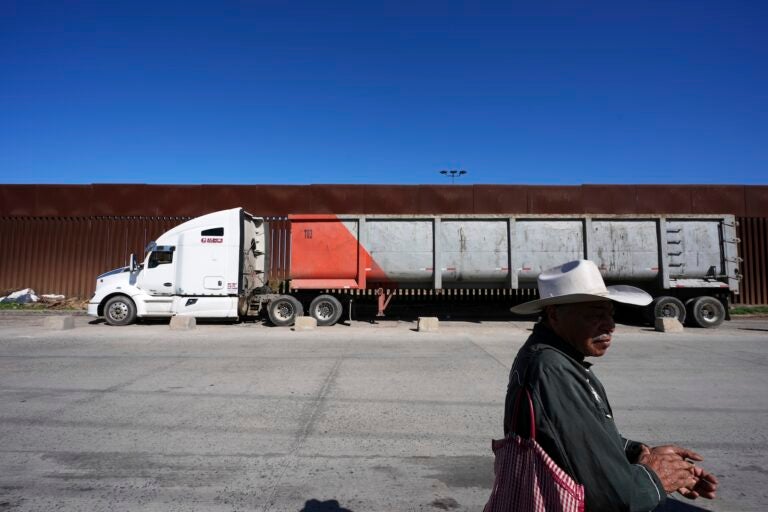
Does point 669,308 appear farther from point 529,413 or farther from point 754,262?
point 529,413

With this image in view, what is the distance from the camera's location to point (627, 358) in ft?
27.9

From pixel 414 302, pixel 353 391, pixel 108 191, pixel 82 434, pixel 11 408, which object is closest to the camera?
pixel 82 434

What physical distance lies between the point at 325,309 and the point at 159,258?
520cm

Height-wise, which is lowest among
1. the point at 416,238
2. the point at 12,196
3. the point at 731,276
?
the point at 731,276

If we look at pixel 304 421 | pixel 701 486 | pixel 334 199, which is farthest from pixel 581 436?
pixel 334 199

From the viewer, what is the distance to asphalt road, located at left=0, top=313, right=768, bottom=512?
3.33 metres

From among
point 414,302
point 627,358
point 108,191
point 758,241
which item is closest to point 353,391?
point 627,358

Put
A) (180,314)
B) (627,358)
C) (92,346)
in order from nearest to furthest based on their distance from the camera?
(627,358) < (92,346) < (180,314)

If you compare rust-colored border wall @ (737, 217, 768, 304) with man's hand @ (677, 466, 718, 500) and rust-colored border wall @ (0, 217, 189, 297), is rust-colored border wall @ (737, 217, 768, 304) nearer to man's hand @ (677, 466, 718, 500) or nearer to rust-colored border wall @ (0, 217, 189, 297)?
man's hand @ (677, 466, 718, 500)

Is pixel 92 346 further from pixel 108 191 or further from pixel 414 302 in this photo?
pixel 108 191

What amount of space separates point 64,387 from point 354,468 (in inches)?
191

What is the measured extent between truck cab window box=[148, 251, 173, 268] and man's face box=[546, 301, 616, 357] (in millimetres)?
13683

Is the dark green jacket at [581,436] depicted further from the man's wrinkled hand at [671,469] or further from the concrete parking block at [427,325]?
the concrete parking block at [427,325]

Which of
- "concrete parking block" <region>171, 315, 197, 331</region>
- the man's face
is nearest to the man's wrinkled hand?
the man's face
